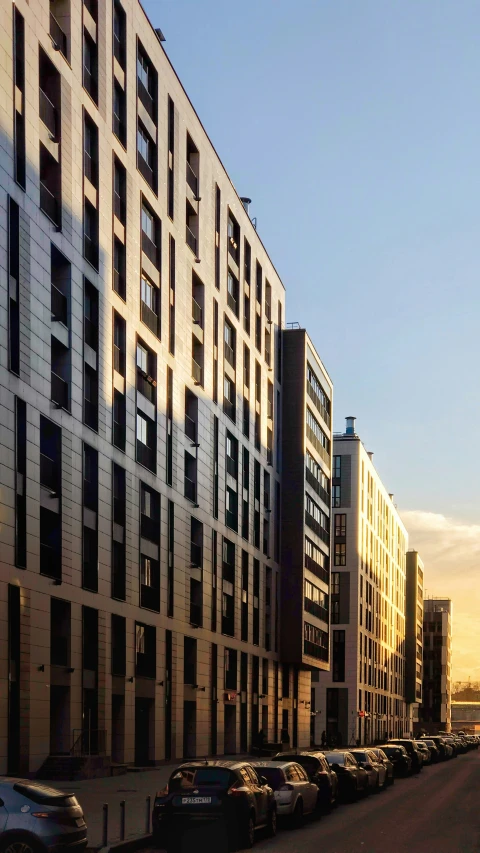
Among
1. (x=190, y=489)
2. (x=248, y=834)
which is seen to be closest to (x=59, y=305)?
(x=190, y=489)

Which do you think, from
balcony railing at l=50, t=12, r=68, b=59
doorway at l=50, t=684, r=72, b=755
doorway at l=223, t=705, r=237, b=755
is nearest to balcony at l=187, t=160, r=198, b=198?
balcony railing at l=50, t=12, r=68, b=59

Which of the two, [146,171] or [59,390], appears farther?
[146,171]

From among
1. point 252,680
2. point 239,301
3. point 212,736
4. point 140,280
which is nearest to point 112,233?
point 140,280

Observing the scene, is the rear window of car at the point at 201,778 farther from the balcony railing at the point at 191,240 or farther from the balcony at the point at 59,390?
the balcony railing at the point at 191,240

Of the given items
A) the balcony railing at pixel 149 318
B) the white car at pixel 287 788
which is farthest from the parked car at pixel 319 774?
the balcony railing at pixel 149 318

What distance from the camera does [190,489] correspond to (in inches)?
2331

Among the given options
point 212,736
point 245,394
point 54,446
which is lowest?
point 212,736

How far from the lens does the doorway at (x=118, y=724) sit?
48.0 m

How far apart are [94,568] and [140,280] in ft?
43.0

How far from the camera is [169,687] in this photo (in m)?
54.9

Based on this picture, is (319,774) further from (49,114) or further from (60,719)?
(49,114)

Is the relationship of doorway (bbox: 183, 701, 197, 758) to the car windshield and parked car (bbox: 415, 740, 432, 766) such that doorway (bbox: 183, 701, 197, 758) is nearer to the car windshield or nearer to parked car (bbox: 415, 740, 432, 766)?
parked car (bbox: 415, 740, 432, 766)

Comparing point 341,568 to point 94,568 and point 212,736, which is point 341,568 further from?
point 94,568

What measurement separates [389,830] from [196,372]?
121 ft
